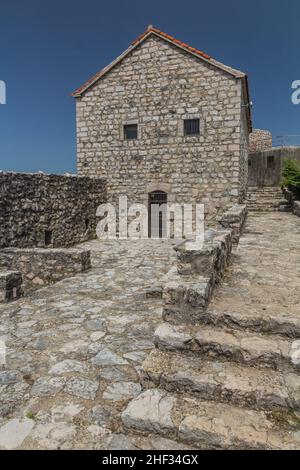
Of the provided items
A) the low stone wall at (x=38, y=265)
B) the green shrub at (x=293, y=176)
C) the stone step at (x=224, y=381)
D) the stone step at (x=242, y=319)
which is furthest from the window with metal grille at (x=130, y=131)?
the stone step at (x=224, y=381)

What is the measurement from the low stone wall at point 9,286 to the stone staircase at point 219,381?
330 centimetres

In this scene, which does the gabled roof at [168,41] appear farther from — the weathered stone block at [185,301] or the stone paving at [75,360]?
the weathered stone block at [185,301]

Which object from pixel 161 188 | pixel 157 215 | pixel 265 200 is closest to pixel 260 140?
pixel 265 200

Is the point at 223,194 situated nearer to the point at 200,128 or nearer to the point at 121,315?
the point at 200,128

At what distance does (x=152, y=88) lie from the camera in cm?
1301

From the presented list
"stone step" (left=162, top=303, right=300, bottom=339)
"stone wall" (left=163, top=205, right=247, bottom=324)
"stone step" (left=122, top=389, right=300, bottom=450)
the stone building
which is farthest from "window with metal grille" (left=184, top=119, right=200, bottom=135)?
"stone step" (left=122, top=389, right=300, bottom=450)

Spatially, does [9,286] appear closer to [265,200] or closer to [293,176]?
[293,176]

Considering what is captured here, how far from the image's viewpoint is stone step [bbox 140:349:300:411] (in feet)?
8.14

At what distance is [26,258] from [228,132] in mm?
8627

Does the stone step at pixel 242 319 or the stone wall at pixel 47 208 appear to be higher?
the stone wall at pixel 47 208

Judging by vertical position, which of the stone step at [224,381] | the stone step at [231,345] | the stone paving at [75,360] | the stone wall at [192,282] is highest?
the stone wall at [192,282]

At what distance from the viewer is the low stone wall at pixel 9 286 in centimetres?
544
